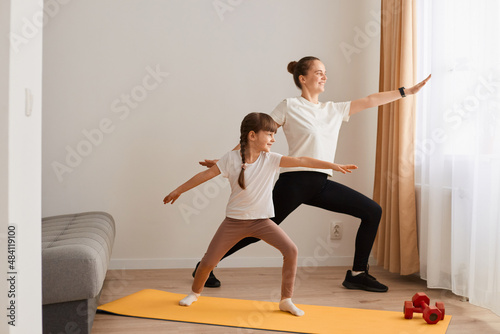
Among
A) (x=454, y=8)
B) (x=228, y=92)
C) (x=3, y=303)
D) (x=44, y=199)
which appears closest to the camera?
(x=3, y=303)

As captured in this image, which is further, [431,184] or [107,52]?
[107,52]

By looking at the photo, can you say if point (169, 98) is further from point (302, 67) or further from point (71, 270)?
point (71, 270)

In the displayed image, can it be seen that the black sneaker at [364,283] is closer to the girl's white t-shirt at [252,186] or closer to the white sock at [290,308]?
the white sock at [290,308]

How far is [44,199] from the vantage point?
3.24m

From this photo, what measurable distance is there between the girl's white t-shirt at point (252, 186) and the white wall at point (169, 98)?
106 centimetres

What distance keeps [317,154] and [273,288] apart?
2.58 ft

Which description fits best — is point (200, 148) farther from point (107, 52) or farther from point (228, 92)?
point (107, 52)

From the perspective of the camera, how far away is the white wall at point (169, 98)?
3.29 m

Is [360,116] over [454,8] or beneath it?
beneath

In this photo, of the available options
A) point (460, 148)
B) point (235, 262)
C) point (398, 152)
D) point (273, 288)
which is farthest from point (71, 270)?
point (398, 152)

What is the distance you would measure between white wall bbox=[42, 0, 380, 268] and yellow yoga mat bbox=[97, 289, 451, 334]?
2.97ft

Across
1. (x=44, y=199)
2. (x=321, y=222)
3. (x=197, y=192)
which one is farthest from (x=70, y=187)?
(x=321, y=222)

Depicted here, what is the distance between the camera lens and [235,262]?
3445 millimetres

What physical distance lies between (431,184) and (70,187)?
2170mm
